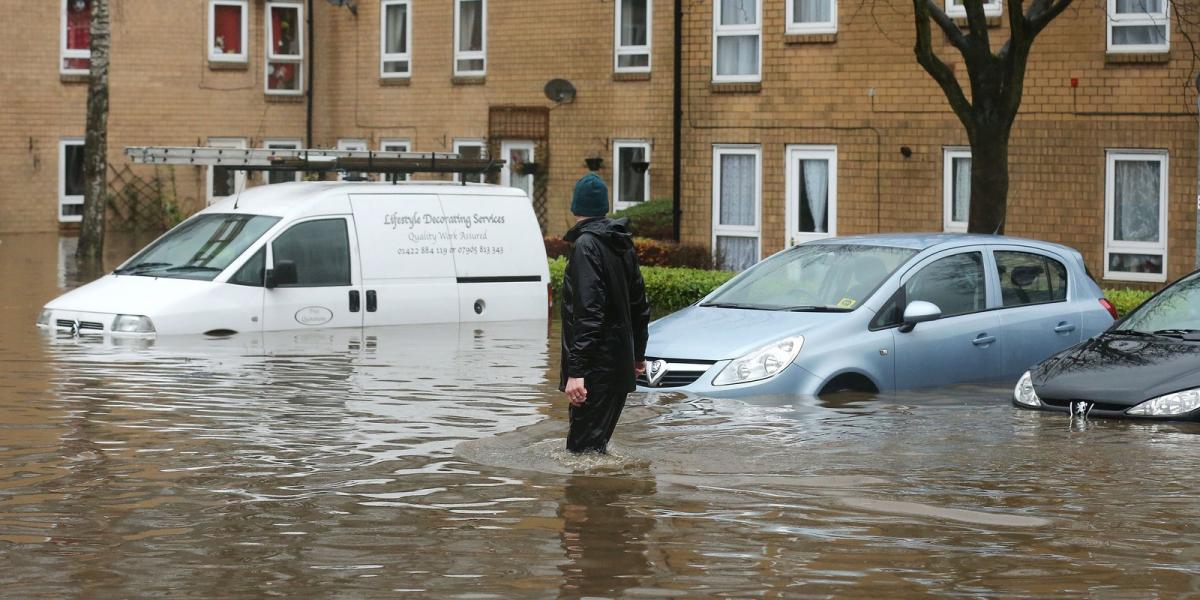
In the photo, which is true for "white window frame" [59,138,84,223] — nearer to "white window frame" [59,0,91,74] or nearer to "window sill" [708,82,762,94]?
"white window frame" [59,0,91,74]

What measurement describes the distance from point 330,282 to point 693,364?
17.1 feet

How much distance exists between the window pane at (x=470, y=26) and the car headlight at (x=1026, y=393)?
80.9ft

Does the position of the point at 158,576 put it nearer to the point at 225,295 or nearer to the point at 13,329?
the point at 225,295

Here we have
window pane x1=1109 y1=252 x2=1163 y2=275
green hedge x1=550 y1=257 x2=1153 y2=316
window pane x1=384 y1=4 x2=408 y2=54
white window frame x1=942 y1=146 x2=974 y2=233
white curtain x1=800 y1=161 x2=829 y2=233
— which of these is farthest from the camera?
window pane x1=384 y1=4 x2=408 y2=54

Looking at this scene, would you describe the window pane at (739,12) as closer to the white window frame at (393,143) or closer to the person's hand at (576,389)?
the white window frame at (393,143)

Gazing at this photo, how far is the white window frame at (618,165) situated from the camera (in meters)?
32.2

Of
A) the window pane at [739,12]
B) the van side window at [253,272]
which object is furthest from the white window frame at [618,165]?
the van side window at [253,272]

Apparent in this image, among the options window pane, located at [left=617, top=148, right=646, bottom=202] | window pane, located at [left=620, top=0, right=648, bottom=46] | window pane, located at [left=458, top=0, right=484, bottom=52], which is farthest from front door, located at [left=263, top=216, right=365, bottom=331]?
window pane, located at [left=458, top=0, right=484, bottom=52]

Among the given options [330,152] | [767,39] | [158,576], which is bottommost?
[158,576]

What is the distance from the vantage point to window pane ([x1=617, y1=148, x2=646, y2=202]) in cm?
3244

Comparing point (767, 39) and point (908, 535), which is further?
point (767, 39)

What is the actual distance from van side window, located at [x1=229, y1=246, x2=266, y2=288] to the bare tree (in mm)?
7816

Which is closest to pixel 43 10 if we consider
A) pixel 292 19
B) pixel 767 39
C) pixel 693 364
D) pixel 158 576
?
pixel 292 19

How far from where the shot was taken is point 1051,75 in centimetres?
2473
